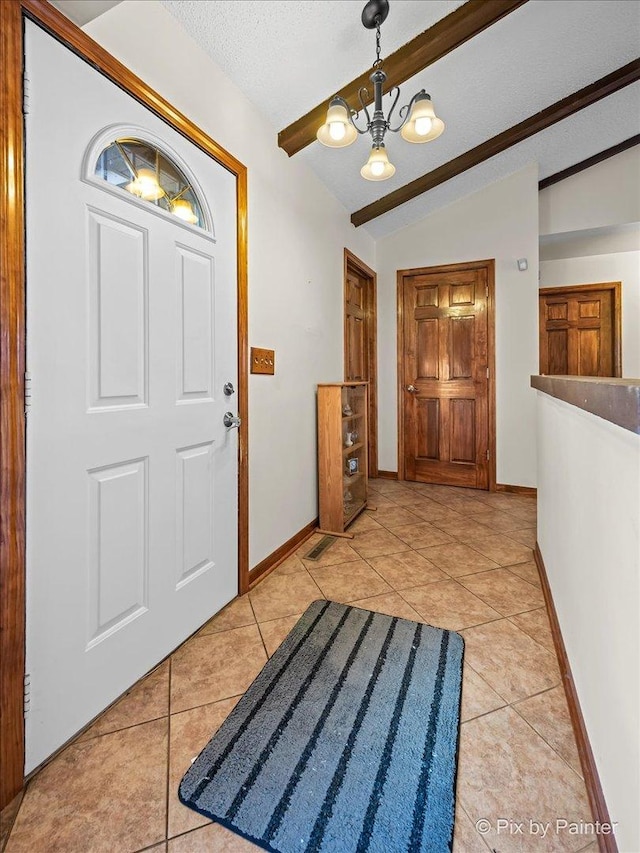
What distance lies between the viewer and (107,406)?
1.22 m

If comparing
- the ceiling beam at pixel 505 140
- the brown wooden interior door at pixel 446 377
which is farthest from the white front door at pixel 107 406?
the brown wooden interior door at pixel 446 377

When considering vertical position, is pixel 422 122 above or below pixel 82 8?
above

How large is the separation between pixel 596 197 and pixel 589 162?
0.97 feet

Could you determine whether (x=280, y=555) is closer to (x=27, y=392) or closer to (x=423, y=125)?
(x=27, y=392)

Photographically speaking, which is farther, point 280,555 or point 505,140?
point 505,140

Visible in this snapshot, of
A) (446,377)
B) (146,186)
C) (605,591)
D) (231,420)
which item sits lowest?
(605,591)

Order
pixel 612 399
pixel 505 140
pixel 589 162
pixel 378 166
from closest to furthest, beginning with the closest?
pixel 612 399
pixel 378 166
pixel 505 140
pixel 589 162

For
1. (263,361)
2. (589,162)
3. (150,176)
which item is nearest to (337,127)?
(150,176)

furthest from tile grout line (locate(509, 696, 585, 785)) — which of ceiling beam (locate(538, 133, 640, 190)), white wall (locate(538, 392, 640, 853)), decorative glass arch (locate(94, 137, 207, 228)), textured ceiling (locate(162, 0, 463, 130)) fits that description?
ceiling beam (locate(538, 133, 640, 190))

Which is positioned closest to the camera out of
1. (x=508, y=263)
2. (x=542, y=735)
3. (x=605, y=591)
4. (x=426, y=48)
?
(x=605, y=591)

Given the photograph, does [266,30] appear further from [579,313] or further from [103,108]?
[579,313]

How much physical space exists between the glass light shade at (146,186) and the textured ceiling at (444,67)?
64cm

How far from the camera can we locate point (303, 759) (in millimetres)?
1044

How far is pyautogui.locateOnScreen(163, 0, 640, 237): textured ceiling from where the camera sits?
1.60 m
